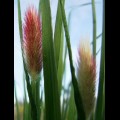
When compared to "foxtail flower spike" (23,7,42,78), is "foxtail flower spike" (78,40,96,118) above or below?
below

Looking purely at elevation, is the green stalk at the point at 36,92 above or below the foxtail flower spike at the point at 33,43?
below
